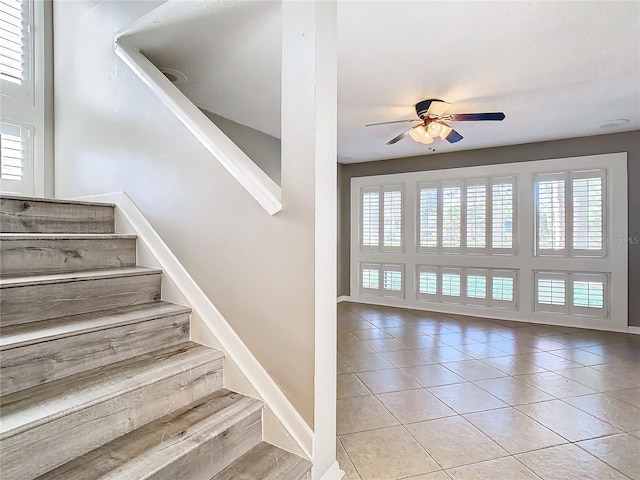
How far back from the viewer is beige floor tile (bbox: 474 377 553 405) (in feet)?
7.83

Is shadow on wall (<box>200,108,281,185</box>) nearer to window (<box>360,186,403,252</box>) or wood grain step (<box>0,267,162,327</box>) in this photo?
window (<box>360,186,403,252</box>)

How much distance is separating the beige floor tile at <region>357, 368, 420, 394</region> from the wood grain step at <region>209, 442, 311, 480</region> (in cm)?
121

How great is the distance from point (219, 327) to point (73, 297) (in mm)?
661

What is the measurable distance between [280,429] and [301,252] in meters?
0.79

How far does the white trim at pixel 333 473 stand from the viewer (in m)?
1.52

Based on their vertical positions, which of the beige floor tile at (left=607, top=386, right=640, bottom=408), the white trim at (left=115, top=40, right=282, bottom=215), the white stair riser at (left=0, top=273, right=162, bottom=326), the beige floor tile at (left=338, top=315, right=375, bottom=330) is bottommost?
the beige floor tile at (left=607, top=386, right=640, bottom=408)

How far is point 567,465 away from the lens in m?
1.70

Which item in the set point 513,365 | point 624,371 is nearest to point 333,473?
point 513,365

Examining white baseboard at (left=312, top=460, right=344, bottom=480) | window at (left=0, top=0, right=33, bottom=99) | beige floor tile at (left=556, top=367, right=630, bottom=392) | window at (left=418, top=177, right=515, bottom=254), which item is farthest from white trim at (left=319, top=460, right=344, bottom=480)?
window at (left=418, top=177, right=515, bottom=254)

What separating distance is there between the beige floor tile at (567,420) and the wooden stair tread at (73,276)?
8.12 feet

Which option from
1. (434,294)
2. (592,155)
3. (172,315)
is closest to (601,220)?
(592,155)

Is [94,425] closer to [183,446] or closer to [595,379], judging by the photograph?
[183,446]

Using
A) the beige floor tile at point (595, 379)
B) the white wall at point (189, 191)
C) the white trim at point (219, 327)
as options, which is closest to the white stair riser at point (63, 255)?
the white trim at point (219, 327)

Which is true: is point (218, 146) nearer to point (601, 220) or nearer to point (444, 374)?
point (444, 374)
